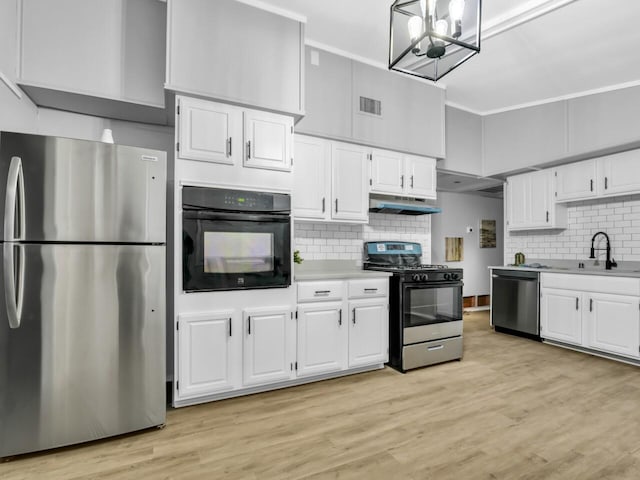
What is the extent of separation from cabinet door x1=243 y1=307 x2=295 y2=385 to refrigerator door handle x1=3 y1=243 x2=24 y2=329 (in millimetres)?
1319

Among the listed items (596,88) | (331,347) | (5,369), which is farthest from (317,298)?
(596,88)

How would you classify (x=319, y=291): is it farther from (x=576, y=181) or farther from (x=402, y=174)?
(x=576, y=181)

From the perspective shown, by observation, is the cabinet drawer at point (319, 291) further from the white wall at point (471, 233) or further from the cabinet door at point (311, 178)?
the white wall at point (471, 233)

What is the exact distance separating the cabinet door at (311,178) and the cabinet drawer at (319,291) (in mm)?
655

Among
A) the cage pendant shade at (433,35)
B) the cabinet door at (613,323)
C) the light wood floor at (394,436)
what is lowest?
the light wood floor at (394,436)

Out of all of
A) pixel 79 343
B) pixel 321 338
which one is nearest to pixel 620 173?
pixel 321 338

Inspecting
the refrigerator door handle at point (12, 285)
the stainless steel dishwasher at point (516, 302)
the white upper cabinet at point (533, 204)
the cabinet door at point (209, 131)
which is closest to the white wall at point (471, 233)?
the white upper cabinet at point (533, 204)

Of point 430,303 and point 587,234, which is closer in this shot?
point 430,303

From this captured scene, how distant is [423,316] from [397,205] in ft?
3.78

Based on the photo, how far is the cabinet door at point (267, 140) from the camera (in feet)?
8.87

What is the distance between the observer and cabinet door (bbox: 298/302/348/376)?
2.87 meters

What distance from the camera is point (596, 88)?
388 centimetres

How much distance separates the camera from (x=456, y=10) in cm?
181

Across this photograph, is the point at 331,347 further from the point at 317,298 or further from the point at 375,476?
the point at 375,476
